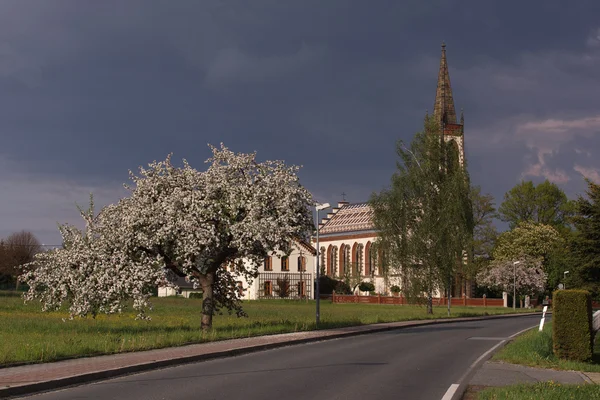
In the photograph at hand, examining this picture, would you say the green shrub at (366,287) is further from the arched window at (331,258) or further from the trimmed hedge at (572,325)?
the trimmed hedge at (572,325)

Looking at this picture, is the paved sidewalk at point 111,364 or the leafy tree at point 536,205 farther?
the leafy tree at point 536,205

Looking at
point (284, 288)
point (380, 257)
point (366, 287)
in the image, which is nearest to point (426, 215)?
point (380, 257)

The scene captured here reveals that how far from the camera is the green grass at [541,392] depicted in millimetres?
10625

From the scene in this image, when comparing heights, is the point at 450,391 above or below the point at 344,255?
below

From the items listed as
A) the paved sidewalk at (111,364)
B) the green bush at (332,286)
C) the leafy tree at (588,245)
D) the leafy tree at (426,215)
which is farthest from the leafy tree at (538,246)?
the paved sidewalk at (111,364)

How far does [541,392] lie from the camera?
36.3 ft

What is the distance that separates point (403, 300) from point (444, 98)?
127 feet

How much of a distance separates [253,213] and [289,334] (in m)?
4.35

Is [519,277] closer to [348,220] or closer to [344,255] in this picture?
[344,255]

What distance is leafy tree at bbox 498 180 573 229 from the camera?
94625 mm

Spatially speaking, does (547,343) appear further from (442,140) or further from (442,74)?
(442,74)

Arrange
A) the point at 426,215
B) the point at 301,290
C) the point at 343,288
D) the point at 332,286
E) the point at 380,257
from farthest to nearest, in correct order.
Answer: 1. the point at 332,286
2. the point at 343,288
3. the point at 301,290
4. the point at 380,257
5. the point at 426,215

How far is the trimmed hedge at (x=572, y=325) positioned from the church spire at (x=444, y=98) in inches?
3496

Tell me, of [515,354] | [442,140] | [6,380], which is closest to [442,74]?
[442,140]
